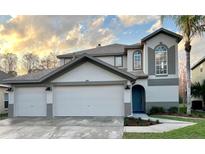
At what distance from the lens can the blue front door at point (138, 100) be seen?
731 inches

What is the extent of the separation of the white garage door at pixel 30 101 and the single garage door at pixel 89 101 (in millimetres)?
1043

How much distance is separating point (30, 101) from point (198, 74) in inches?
643

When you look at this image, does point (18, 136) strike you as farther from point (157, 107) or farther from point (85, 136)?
point (157, 107)

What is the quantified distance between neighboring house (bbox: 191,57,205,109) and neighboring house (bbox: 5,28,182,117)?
4.30 m

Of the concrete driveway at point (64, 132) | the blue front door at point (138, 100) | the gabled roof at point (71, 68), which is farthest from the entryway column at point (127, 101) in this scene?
the blue front door at point (138, 100)

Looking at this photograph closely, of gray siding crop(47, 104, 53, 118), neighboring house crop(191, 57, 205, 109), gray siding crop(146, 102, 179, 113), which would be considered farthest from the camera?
neighboring house crop(191, 57, 205, 109)

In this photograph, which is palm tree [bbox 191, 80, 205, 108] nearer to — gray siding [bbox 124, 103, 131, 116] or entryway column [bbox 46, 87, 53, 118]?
gray siding [bbox 124, 103, 131, 116]

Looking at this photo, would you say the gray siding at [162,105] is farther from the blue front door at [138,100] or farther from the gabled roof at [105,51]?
the gabled roof at [105,51]

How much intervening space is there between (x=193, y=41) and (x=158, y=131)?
8950 mm

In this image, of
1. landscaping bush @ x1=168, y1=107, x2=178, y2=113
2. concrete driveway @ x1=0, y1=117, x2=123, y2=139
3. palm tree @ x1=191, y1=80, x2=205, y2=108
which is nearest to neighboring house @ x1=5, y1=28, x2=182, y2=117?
landscaping bush @ x1=168, y1=107, x2=178, y2=113

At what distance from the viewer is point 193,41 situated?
16.9m

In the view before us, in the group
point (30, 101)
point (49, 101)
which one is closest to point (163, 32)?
point (49, 101)

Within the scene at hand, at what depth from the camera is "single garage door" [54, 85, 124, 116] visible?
15352mm
